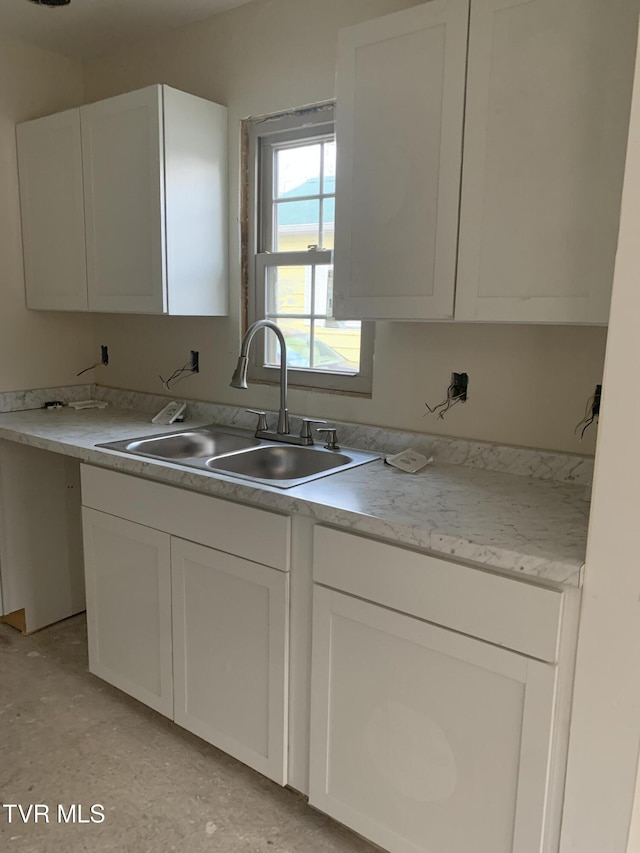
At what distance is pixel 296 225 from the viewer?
244 centimetres

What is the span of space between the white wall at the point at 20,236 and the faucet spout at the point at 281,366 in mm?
1172

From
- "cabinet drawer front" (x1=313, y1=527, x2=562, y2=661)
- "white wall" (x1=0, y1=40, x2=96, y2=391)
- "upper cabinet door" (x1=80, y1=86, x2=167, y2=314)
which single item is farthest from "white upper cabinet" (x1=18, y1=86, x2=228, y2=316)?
"cabinet drawer front" (x1=313, y1=527, x2=562, y2=661)

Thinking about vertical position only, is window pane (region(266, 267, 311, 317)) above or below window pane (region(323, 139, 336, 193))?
below

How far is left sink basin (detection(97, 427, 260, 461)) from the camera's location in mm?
2338

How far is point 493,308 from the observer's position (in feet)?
5.30

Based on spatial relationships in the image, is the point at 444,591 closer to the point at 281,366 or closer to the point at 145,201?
the point at 281,366

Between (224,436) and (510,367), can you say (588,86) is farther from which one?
(224,436)

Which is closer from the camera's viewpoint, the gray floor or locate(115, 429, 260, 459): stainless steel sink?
the gray floor

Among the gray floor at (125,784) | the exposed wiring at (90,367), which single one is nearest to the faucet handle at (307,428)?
the gray floor at (125,784)

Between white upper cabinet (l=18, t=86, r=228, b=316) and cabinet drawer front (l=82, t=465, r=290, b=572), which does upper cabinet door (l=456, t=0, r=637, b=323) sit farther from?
white upper cabinet (l=18, t=86, r=228, b=316)

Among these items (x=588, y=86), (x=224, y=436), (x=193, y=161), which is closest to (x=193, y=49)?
(x=193, y=161)

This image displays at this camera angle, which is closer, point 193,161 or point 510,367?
point 510,367

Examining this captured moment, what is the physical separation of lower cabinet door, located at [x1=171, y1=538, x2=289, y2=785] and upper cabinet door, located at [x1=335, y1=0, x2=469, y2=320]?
819 millimetres

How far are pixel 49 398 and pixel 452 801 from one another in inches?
92.9
